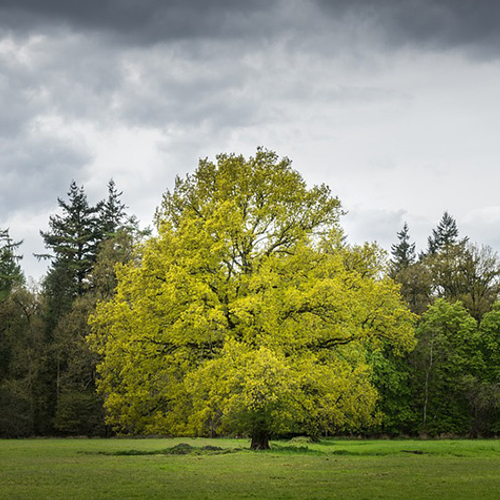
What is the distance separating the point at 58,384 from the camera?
59156 mm

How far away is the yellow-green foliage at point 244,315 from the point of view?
27.0 metres

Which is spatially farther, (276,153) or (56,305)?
(56,305)

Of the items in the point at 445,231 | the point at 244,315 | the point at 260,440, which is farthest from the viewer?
the point at 445,231

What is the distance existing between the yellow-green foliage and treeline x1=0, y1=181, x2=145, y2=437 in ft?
90.0

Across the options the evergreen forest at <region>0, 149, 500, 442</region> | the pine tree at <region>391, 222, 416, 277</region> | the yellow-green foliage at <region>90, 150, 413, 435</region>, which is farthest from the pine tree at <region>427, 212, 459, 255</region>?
the yellow-green foliage at <region>90, 150, 413, 435</region>

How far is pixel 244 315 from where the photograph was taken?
2708cm

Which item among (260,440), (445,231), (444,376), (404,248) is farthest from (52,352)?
(445,231)

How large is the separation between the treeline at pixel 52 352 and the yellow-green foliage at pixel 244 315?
27.4 meters

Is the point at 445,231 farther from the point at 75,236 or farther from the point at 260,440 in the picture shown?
the point at 260,440

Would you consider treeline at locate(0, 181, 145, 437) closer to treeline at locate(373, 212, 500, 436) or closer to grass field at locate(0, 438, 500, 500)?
treeline at locate(373, 212, 500, 436)

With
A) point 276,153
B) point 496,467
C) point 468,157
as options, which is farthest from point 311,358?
point 468,157

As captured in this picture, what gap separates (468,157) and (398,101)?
34.9 feet

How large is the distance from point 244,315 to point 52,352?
39491mm

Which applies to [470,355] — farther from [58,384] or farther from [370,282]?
[58,384]
